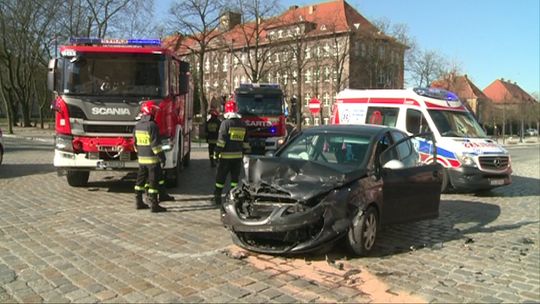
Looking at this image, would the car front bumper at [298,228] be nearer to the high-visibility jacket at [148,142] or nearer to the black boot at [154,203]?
the black boot at [154,203]

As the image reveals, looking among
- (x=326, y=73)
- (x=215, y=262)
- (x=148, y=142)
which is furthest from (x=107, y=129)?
(x=326, y=73)

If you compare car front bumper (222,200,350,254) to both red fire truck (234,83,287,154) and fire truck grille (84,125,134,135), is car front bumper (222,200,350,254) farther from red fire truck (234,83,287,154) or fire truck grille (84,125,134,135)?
red fire truck (234,83,287,154)

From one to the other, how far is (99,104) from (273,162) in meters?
5.36

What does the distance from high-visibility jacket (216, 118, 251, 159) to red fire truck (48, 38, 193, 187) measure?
149 cm

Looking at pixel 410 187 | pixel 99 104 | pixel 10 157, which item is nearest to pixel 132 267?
pixel 410 187

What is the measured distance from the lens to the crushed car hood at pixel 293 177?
6137mm

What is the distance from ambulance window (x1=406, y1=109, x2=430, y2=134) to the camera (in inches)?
521

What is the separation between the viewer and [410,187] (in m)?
7.50

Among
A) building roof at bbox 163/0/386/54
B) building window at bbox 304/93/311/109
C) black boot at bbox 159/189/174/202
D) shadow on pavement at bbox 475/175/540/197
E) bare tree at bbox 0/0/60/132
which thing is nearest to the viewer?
black boot at bbox 159/189/174/202

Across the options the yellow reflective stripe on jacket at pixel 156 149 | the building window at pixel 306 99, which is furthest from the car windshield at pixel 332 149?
the building window at pixel 306 99

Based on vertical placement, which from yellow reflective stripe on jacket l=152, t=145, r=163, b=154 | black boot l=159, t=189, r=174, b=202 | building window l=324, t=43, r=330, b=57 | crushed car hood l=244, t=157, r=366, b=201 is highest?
building window l=324, t=43, r=330, b=57

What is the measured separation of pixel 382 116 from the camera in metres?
14.2

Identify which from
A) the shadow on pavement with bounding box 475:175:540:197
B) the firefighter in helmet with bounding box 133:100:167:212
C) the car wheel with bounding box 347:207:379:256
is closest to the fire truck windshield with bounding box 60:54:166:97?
the firefighter in helmet with bounding box 133:100:167:212

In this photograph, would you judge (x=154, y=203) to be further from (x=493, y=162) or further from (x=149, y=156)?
(x=493, y=162)
